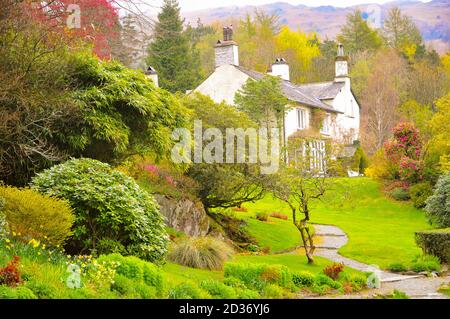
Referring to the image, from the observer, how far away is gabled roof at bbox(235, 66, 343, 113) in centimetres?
5461

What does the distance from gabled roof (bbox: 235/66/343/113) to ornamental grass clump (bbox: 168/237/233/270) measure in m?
34.9

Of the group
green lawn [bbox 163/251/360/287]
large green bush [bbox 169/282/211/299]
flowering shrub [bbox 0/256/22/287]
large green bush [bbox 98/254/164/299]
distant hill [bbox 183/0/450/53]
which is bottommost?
green lawn [bbox 163/251/360/287]

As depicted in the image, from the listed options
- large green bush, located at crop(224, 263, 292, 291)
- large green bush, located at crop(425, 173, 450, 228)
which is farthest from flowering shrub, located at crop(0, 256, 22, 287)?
large green bush, located at crop(425, 173, 450, 228)

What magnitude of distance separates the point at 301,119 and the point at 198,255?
1560 inches

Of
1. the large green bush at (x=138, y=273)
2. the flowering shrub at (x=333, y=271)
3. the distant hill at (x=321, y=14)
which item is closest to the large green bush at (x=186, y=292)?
the large green bush at (x=138, y=273)

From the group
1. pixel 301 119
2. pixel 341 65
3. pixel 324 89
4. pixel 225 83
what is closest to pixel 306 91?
pixel 324 89

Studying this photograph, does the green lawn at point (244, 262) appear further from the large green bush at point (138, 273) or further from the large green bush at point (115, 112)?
the large green bush at point (115, 112)

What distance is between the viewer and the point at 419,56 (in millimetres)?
66500

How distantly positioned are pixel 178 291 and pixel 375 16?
178 feet

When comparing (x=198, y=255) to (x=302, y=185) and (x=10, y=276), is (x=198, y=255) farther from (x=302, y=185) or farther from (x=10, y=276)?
(x=10, y=276)

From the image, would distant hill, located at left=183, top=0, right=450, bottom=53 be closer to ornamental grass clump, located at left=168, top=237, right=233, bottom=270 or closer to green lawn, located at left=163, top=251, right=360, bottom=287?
green lawn, located at left=163, top=251, right=360, bottom=287

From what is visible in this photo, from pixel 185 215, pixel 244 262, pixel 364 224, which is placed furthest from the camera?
pixel 364 224

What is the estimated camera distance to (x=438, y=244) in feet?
74.0
